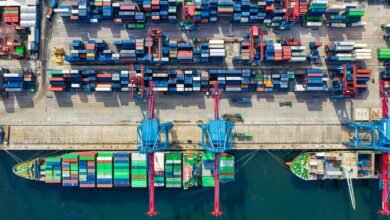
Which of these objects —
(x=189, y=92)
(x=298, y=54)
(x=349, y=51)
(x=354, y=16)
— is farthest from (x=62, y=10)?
(x=349, y=51)

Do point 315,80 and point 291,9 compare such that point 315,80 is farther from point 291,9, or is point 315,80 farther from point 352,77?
point 291,9

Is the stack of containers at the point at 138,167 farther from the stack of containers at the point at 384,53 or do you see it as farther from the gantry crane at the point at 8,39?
the stack of containers at the point at 384,53

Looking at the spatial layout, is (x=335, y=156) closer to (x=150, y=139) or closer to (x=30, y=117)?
(x=150, y=139)

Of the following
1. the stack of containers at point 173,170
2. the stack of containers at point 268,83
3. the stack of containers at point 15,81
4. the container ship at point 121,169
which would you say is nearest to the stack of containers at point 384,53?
the stack of containers at point 268,83

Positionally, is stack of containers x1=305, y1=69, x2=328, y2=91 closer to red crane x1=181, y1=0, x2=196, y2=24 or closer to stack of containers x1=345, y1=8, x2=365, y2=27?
stack of containers x1=345, y1=8, x2=365, y2=27

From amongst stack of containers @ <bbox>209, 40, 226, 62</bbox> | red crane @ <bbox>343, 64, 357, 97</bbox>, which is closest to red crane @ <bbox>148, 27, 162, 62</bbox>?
stack of containers @ <bbox>209, 40, 226, 62</bbox>
